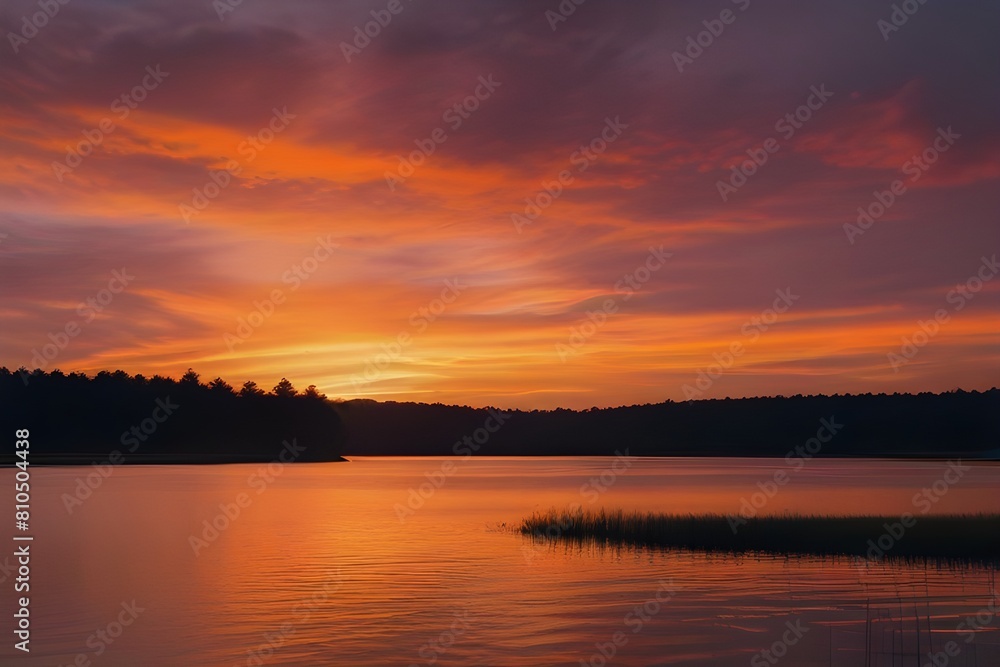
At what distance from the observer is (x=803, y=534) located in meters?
42.9

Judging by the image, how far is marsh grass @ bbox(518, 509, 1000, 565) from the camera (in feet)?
128

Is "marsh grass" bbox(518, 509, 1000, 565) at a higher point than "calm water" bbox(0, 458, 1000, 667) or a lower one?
higher

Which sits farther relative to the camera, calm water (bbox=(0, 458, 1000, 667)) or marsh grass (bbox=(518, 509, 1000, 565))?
marsh grass (bbox=(518, 509, 1000, 565))

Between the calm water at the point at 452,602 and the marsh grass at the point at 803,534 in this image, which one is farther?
the marsh grass at the point at 803,534

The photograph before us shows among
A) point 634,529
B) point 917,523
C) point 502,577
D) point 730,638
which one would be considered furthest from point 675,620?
point 917,523

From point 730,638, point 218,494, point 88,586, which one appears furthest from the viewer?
point 218,494

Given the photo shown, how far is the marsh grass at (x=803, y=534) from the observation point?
38.9 meters

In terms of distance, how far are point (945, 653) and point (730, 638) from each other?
5137mm

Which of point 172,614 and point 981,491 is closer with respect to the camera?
point 172,614

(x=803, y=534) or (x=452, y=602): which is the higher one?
(x=803, y=534)

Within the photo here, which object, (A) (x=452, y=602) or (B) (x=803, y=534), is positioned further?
(B) (x=803, y=534)

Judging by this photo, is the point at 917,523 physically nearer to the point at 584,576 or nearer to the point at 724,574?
the point at 724,574

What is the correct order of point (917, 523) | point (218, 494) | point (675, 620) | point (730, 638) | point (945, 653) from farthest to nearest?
point (218, 494) < point (917, 523) < point (675, 620) < point (730, 638) < point (945, 653)

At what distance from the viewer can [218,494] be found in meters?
87.0
